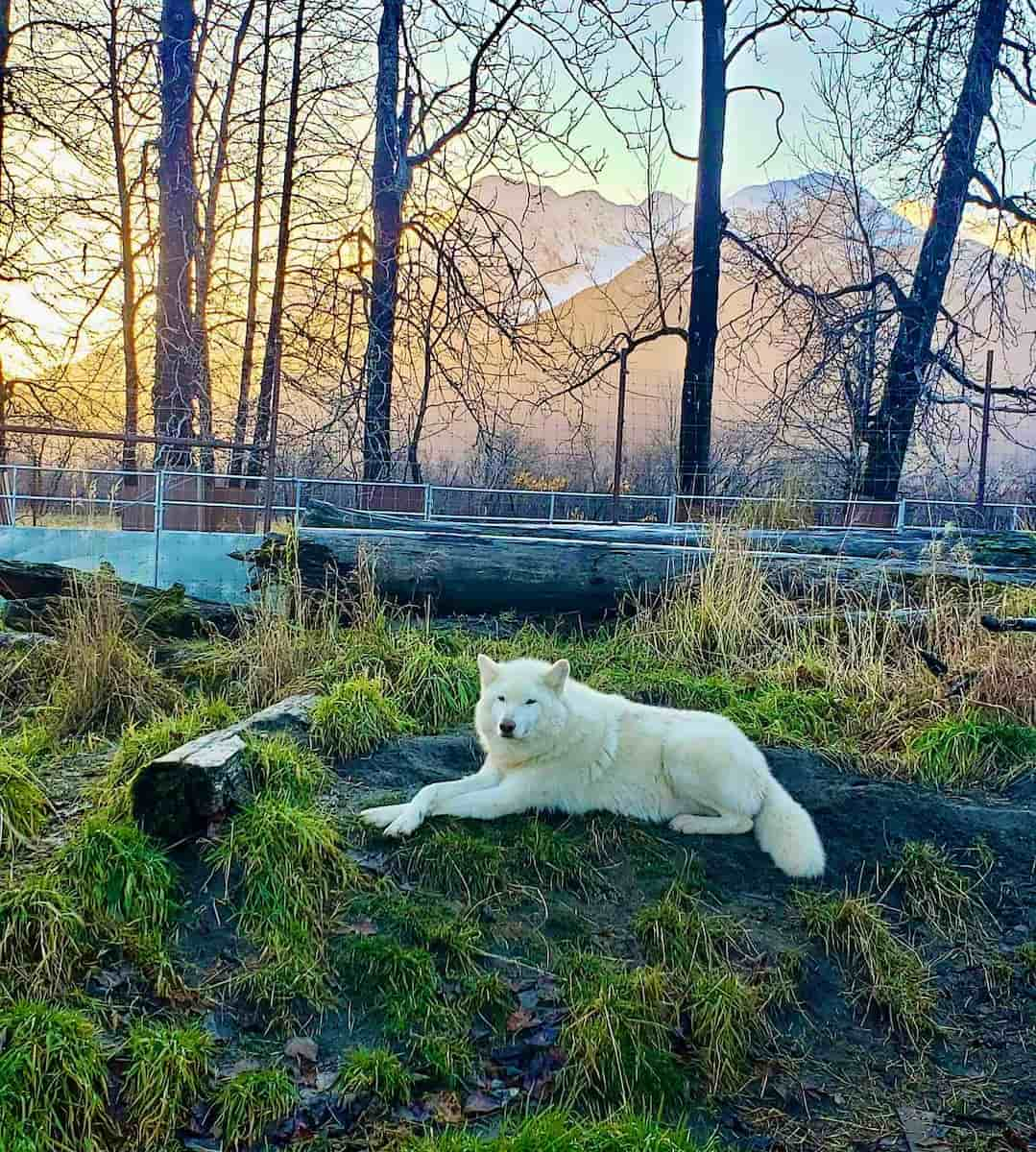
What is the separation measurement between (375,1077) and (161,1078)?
0.66 metres

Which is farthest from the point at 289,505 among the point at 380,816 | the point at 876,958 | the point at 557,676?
the point at 876,958

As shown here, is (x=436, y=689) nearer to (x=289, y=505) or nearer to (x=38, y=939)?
(x=38, y=939)

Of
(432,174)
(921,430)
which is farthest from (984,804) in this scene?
(921,430)

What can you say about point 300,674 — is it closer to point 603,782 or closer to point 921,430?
point 603,782

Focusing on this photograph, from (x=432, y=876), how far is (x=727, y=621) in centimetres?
391

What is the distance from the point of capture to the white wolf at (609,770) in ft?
14.1

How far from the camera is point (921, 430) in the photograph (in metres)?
15.2

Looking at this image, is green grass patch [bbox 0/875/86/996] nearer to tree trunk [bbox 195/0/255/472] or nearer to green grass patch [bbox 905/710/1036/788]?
green grass patch [bbox 905/710/1036/788]

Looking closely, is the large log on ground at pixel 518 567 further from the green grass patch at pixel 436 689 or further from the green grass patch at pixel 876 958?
the green grass patch at pixel 876 958

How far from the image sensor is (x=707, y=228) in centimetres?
1526

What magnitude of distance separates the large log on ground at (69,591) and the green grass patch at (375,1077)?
13.6 feet

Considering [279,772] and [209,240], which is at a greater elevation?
[209,240]

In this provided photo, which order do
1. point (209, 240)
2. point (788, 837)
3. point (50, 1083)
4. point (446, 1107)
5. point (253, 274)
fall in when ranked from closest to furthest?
point (50, 1083)
point (446, 1107)
point (788, 837)
point (253, 274)
point (209, 240)

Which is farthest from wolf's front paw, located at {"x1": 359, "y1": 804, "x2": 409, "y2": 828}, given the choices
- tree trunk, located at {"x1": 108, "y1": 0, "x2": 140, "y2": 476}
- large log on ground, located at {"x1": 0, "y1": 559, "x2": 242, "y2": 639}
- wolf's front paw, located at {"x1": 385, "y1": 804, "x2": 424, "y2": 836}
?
tree trunk, located at {"x1": 108, "y1": 0, "x2": 140, "y2": 476}
